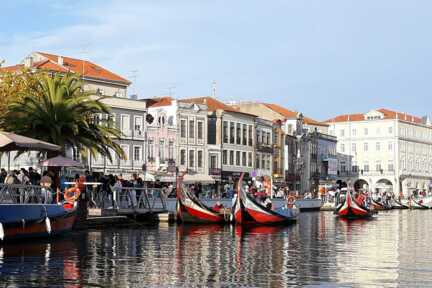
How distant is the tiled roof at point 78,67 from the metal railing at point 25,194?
129 feet

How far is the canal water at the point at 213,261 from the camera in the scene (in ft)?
57.2

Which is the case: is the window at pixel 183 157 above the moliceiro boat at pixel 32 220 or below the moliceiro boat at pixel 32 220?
above

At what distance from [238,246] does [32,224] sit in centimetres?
707

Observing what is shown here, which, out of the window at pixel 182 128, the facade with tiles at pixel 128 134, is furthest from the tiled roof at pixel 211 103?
the facade with tiles at pixel 128 134

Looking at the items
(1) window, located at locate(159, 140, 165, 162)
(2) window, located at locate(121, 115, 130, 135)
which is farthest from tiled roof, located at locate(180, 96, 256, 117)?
(2) window, located at locate(121, 115, 130, 135)

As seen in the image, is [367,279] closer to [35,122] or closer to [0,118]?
[35,122]

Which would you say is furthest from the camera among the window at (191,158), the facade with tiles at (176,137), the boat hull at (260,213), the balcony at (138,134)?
the window at (191,158)

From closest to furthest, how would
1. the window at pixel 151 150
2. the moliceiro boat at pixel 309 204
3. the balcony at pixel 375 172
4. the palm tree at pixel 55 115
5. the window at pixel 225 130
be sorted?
the palm tree at pixel 55 115
the window at pixel 151 150
the moliceiro boat at pixel 309 204
the window at pixel 225 130
the balcony at pixel 375 172

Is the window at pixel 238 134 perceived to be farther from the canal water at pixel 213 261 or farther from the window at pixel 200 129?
the canal water at pixel 213 261

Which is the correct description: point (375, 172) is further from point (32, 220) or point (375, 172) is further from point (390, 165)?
point (32, 220)

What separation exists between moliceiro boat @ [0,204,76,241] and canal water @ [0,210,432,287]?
0.46 meters

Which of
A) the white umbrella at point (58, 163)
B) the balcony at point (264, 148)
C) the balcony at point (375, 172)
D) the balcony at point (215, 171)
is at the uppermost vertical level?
the balcony at point (264, 148)

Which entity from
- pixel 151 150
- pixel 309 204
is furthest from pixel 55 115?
pixel 309 204

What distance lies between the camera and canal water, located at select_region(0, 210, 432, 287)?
17438mm
